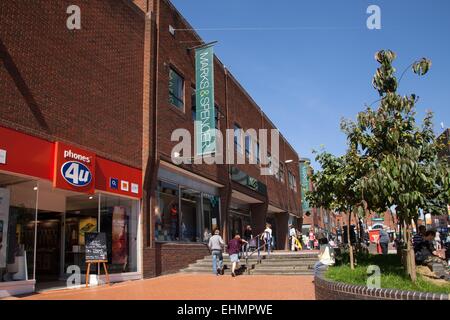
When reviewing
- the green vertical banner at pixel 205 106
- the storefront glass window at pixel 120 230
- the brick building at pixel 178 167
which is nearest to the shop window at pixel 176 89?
the brick building at pixel 178 167

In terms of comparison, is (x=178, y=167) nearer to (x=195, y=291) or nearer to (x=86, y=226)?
(x=86, y=226)

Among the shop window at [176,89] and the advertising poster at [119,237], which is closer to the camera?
the advertising poster at [119,237]

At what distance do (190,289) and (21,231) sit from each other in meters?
4.64

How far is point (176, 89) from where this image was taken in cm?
1909

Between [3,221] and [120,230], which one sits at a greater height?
[3,221]

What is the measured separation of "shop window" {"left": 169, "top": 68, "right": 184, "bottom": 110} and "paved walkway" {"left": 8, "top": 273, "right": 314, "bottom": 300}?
7697mm

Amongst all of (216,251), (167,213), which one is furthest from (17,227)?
(216,251)

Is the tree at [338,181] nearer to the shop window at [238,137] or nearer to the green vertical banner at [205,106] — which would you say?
the green vertical banner at [205,106]

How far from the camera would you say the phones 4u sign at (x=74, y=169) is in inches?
472

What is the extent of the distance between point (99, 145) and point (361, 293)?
31.1 ft

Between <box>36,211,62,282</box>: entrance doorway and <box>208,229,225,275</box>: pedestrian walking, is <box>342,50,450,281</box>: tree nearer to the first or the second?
<box>208,229,225,275</box>: pedestrian walking

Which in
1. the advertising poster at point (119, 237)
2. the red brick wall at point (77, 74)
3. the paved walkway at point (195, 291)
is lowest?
the paved walkway at point (195, 291)

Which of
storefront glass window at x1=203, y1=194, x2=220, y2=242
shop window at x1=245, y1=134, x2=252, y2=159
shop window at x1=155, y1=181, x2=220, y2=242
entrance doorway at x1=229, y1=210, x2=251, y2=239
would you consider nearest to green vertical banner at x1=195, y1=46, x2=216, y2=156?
shop window at x1=155, y1=181, x2=220, y2=242

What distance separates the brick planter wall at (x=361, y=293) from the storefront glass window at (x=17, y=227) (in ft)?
24.3
